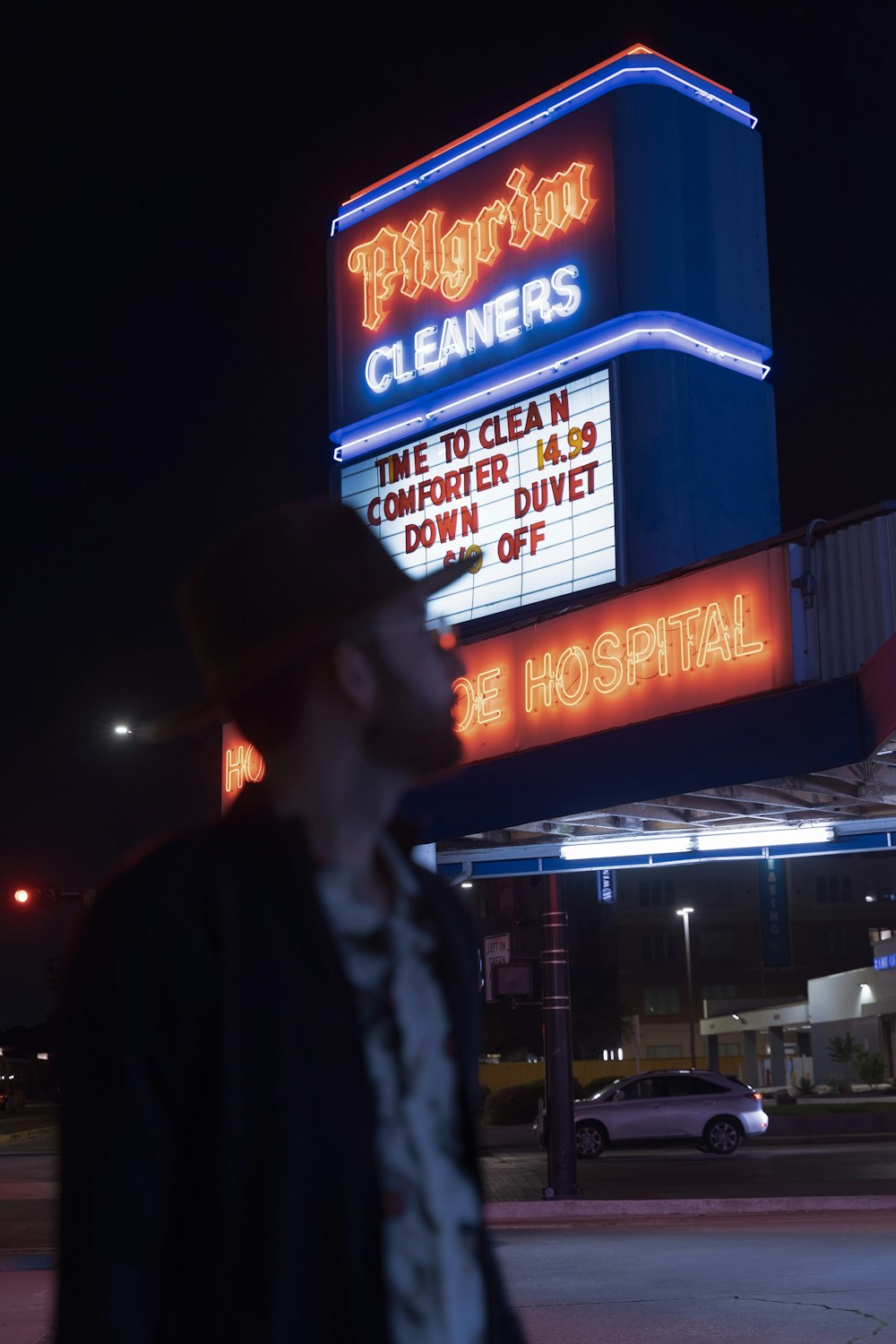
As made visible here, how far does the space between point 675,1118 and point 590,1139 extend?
165 centimetres

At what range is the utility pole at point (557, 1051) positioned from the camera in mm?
20266

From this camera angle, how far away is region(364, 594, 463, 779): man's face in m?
2.28

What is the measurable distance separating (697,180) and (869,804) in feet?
28.4

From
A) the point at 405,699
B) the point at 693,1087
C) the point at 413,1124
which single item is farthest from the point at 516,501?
the point at 413,1124

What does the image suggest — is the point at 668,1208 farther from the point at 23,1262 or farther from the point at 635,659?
the point at 23,1262

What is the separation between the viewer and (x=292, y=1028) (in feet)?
6.70

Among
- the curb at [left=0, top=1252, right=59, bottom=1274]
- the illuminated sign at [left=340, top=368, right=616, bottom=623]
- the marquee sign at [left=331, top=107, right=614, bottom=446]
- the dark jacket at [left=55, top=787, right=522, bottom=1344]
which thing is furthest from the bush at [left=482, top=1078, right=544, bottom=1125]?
the dark jacket at [left=55, top=787, right=522, bottom=1344]

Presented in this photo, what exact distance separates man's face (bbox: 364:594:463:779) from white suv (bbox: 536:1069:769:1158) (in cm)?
2952

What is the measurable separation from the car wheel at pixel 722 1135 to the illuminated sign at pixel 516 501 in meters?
12.5

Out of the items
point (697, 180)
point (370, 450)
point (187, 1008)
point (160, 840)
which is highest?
point (697, 180)

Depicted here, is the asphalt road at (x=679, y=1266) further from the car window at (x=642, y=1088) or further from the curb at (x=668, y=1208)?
the car window at (x=642, y=1088)

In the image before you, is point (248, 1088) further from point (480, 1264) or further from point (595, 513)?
point (595, 513)

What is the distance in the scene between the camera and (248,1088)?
201cm

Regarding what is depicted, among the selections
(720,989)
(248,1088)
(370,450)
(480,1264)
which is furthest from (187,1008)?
(720,989)
